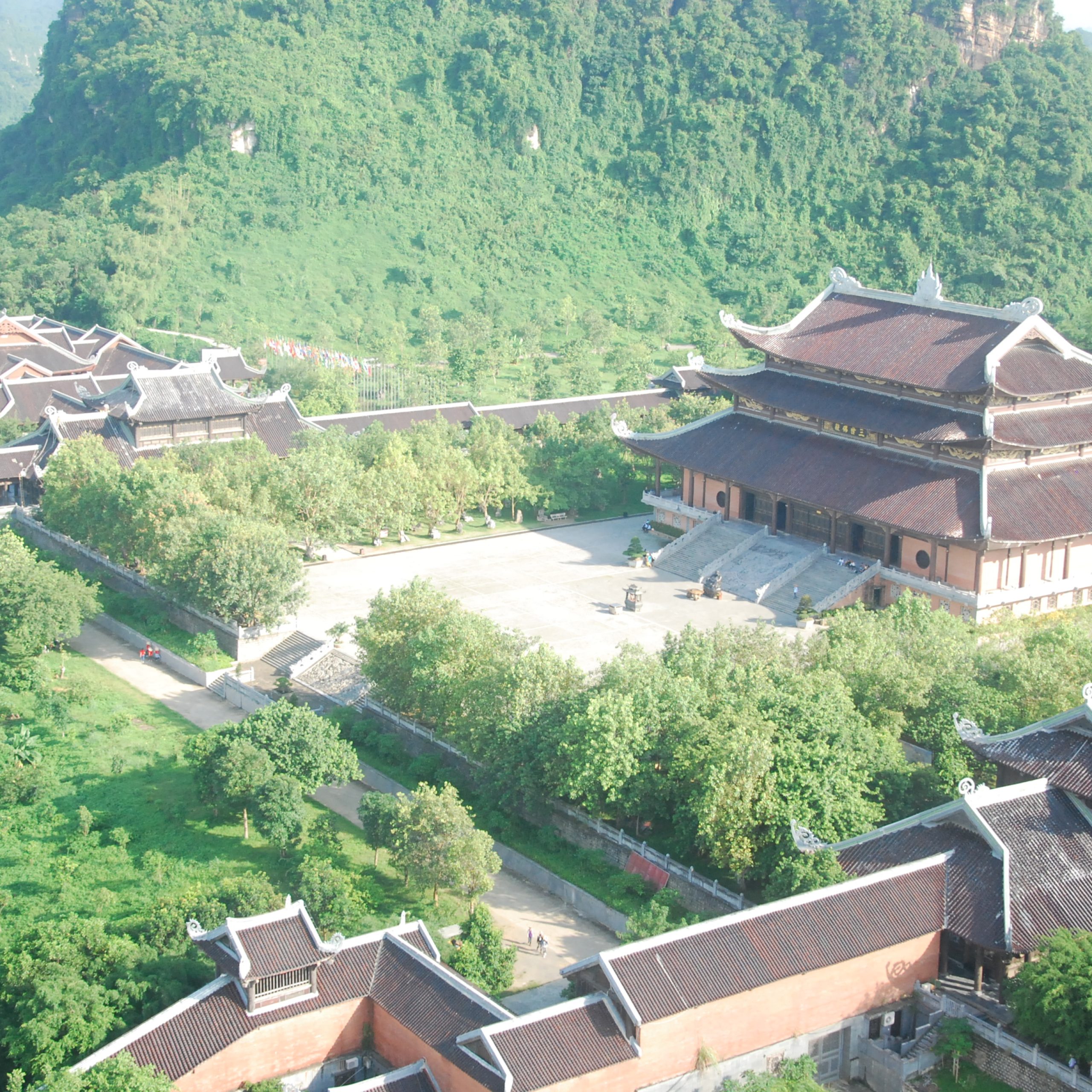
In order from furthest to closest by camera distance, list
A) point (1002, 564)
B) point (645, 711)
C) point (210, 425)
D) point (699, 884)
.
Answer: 1. point (210, 425)
2. point (1002, 564)
3. point (645, 711)
4. point (699, 884)

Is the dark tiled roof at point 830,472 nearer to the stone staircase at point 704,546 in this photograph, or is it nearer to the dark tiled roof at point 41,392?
the stone staircase at point 704,546

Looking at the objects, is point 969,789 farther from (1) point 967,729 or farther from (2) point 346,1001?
(2) point 346,1001

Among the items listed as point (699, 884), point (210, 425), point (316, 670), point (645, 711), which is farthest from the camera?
point (210, 425)

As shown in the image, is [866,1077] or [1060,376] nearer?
[866,1077]

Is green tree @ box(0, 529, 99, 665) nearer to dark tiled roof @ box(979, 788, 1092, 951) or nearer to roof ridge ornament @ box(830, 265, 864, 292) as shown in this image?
dark tiled roof @ box(979, 788, 1092, 951)

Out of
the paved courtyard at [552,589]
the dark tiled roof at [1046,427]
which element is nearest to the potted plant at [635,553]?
the paved courtyard at [552,589]

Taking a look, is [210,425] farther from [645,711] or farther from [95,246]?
[95,246]

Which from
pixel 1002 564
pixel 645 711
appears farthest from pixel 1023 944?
pixel 1002 564

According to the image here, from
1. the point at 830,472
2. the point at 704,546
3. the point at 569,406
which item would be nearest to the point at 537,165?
the point at 569,406

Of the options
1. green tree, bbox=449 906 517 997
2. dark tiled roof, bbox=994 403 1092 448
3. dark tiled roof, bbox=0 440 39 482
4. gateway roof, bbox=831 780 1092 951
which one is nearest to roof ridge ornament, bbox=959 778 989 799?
gateway roof, bbox=831 780 1092 951
